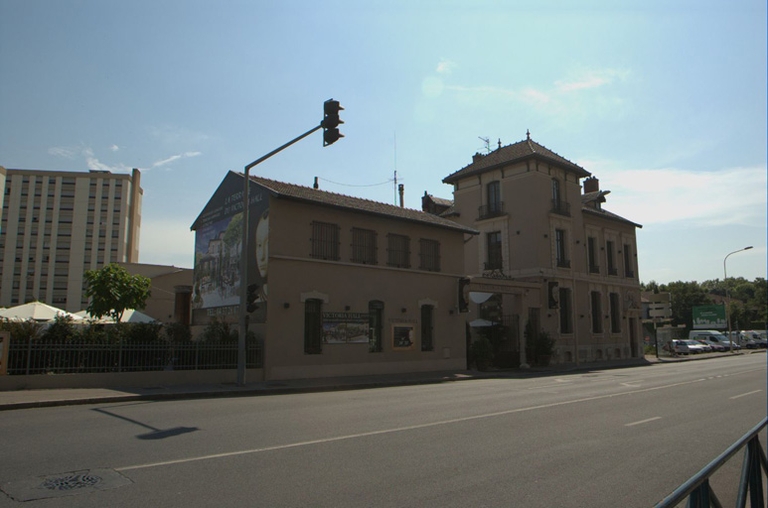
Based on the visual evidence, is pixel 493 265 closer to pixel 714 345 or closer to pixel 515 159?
pixel 515 159

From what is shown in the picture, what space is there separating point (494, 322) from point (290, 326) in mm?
14852

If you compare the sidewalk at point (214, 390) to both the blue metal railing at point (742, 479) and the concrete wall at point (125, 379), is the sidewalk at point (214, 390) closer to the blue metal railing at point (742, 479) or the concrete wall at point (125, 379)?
the concrete wall at point (125, 379)

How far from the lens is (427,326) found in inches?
1056

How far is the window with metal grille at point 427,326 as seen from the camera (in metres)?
26.6

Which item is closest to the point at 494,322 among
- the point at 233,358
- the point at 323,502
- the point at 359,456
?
the point at 233,358

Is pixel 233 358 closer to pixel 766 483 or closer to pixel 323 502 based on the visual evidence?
pixel 323 502

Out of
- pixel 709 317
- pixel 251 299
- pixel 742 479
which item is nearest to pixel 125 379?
pixel 251 299

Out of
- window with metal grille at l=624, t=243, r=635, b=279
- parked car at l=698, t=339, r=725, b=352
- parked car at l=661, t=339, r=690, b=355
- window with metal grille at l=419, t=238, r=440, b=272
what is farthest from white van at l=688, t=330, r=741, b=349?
window with metal grille at l=419, t=238, r=440, b=272

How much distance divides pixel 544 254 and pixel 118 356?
999 inches

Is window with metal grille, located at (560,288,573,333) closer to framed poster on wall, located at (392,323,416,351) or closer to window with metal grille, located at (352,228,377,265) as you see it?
framed poster on wall, located at (392,323,416,351)

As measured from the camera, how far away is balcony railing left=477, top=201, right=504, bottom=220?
36.6 m

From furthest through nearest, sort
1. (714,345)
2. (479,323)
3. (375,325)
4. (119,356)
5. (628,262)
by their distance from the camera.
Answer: (714,345) → (628,262) → (479,323) → (375,325) → (119,356)

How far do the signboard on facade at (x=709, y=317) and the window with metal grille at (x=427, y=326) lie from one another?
2091 inches

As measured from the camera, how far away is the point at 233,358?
19.9 m
